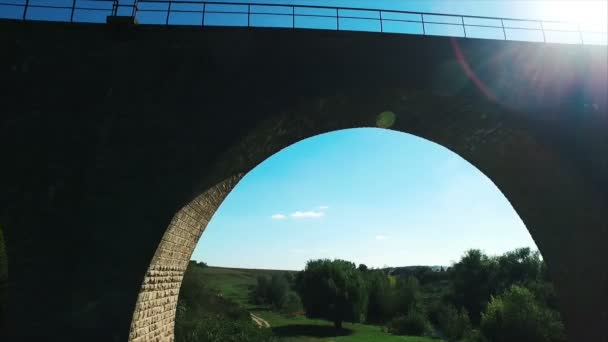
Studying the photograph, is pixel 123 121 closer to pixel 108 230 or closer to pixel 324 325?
pixel 108 230

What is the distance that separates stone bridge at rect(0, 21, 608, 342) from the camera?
644cm

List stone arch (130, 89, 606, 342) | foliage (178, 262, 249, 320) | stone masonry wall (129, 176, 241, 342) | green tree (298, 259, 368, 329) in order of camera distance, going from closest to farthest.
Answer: stone masonry wall (129, 176, 241, 342) < stone arch (130, 89, 606, 342) < foliage (178, 262, 249, 320) < green tree (298, 259, 368, 329)

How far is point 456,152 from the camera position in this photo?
33.5ft

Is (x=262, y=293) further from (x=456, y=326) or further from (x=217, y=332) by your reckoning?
(x=217, y=332)

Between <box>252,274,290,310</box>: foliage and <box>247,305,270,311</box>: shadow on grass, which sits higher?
<box>252,274,290,310</box>: foliage

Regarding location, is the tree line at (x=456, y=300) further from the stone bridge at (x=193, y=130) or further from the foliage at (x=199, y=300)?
the stone bridge at (x=193, y=130)

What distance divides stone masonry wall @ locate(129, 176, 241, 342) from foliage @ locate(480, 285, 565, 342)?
21.2 m

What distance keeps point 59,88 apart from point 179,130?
2797mm

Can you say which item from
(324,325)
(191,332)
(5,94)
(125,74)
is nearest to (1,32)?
(5,94)

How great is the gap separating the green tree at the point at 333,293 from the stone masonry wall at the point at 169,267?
24.1 meters

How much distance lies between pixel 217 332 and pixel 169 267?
775 centimetres

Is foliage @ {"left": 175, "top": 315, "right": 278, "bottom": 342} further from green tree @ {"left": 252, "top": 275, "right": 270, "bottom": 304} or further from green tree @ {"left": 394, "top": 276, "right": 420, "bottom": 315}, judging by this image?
green tree @ {"left": 252, "top": 275, "right": 270, "bottom": 304}

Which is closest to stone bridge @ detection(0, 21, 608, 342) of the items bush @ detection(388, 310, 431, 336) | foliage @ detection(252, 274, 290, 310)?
bush @ detection(388, 310, 431, 336)

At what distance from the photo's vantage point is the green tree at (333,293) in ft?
101
